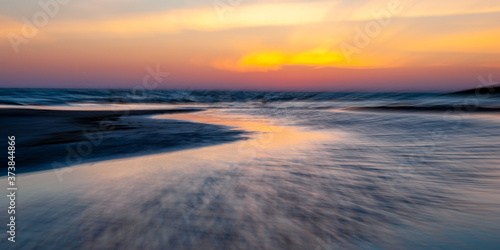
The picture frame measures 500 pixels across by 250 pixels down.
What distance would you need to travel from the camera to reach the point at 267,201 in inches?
105

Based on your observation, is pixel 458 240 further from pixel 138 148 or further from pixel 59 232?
pixel 138 148

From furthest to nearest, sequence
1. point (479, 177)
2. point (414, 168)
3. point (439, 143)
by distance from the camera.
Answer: point (439, 143) < point (414, 168) < point (479, 177)

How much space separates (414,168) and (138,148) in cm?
416

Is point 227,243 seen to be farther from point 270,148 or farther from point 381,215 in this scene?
point 270,148

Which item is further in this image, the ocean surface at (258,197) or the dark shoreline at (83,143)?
the dark shoreline at (83,143)

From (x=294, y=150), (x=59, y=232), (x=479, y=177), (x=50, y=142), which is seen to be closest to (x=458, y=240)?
(x=479, y=177)

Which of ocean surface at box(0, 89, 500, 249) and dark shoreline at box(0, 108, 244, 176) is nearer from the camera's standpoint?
ocean surface at box(0, 89, 500, 249)

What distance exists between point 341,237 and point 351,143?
3988 millimetres

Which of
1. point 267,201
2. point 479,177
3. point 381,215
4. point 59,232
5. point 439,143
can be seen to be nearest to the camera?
point 59,232

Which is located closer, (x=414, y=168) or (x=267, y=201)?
(x=267, y=201)

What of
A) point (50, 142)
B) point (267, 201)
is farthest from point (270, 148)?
point (50, 142)

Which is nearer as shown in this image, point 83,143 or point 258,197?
point 258,197

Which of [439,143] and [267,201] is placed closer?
[267,201]

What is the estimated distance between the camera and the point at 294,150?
5.11 metres
